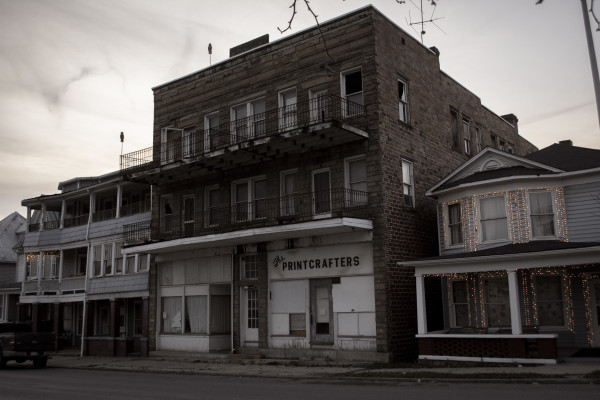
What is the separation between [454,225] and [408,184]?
233 cm

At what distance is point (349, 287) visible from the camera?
21.3 metres

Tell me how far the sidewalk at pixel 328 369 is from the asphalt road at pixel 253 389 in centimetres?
63

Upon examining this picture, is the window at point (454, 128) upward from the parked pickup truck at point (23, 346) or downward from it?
upward

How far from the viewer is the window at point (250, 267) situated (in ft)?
80.4

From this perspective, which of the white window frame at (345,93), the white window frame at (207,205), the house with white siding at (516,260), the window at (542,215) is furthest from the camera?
the white window frame at (207,205)

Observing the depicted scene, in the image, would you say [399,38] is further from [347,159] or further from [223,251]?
[223,251]

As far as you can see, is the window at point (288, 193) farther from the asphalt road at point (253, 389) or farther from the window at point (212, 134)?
the asphalt road at point (253, 389)

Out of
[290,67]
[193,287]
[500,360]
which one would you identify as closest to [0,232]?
[193,287]

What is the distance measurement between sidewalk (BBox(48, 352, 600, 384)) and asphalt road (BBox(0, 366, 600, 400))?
2.06 feet

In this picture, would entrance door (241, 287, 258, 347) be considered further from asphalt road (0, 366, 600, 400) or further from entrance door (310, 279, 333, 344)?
asphalt road (0, 366, 600, 400)

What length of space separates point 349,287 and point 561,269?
7.07 metres

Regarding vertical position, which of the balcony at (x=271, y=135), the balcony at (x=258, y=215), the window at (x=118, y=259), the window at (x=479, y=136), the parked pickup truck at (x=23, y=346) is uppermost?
the window at (x=479, y=136)

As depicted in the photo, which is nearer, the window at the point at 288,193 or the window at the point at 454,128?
the window at the point at 288,193

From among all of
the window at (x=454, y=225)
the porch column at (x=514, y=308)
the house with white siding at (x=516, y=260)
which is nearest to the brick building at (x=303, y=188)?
the window at (x=454, y=225)
